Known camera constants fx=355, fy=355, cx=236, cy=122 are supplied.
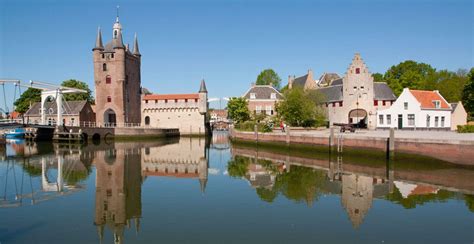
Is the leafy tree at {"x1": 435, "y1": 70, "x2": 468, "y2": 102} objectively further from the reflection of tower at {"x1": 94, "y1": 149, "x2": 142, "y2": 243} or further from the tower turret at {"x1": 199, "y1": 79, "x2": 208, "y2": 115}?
the reflection of tower at {"x1": 94, "y1": 149, "x2": 142, "y2": 243}

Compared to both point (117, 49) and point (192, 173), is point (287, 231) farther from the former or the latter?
point (117, 49)

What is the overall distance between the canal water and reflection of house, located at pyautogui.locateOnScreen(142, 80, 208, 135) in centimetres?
3730

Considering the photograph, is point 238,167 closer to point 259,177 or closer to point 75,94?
point 259,177

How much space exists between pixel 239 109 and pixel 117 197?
39.6m

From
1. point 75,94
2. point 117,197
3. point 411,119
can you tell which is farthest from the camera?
point 75,94

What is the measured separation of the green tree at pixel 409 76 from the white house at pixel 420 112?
1677 centimetres

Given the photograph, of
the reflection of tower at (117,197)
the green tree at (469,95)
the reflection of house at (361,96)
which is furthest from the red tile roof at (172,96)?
the green tree at (469,95)

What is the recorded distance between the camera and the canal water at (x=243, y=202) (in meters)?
10.1

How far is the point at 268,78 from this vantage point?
262 ft

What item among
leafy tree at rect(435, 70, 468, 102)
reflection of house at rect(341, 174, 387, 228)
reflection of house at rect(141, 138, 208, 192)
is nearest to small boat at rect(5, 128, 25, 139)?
reflection of house at rect(141, 138, 208, 192)

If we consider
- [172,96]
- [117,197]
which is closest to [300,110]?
[172,96]

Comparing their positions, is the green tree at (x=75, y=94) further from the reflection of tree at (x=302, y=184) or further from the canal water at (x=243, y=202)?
the reflection of tree at (x=302, y=184)

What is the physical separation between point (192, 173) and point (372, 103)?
99.0ft

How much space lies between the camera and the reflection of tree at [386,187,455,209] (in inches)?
532
